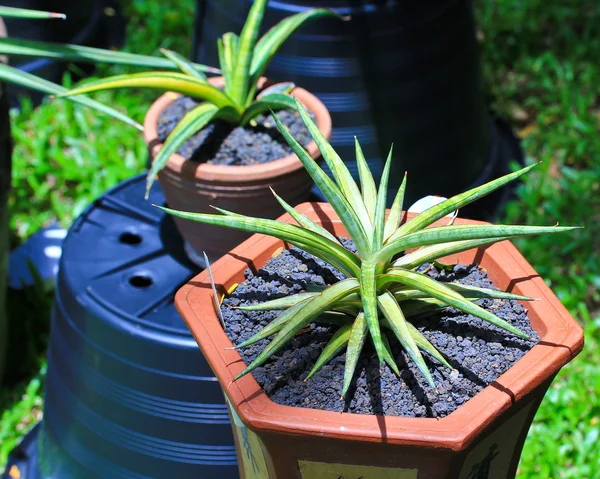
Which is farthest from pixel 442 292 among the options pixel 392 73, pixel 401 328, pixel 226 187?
pixel 392 73

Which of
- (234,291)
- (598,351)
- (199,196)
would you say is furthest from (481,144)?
(234,291)

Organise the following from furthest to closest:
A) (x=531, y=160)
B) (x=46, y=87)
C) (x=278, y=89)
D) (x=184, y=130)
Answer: (x=531, y=160), (x=278, y=89), (x=46, y=87), (x=184, y=130)

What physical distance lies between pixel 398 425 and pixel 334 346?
0.63ft

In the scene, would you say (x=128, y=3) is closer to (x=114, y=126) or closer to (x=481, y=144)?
(x=114, y=126)

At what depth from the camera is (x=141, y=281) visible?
1.91 metres

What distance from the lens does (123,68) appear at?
12.1ft

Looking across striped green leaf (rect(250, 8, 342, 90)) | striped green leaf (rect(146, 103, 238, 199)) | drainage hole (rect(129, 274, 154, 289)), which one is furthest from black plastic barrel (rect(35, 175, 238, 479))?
striped green leaf (rect(250, 8, 342, 90))

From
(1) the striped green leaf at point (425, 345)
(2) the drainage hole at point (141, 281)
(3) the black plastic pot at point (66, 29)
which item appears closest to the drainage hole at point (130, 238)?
(2) the drainage hole at point (141, 281)

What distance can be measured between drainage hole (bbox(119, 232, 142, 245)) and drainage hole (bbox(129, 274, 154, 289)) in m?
0.14

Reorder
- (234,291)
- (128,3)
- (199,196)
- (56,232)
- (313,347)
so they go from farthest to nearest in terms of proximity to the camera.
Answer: (128,3) < (56,232) < (199,196) < (234,291) < (313,347)

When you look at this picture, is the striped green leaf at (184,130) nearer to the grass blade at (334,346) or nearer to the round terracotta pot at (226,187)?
the round terracotta pot at (226,187)

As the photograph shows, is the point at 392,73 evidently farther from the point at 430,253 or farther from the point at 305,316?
the point at 305,316

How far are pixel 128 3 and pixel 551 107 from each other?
2.24m

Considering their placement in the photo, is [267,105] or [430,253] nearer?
[430,253]
